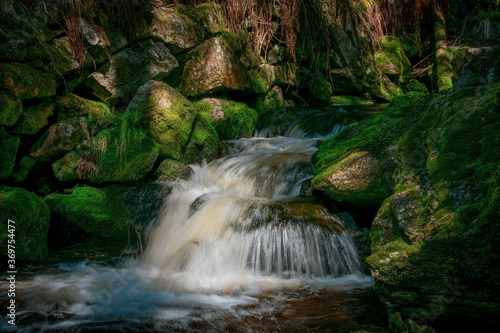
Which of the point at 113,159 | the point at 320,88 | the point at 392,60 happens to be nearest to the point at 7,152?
the point at 113,159

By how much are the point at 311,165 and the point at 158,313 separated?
131 inches

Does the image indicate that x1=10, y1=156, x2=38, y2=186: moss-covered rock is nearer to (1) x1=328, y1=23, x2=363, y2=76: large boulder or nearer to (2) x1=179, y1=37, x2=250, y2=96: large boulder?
(2) x1=179, y1=37, x2=250, y2=96: large boulder

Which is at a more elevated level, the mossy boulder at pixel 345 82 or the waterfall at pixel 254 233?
the mossy boulder at pixel 345 82

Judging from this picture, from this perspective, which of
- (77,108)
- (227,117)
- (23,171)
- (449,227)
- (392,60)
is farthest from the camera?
(392,60)

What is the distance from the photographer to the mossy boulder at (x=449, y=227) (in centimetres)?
174

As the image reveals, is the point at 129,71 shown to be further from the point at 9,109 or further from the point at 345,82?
the point at 345,82

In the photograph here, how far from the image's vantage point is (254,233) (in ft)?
12.2

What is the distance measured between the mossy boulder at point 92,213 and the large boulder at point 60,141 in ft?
2.13

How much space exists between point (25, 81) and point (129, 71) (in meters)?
2.37

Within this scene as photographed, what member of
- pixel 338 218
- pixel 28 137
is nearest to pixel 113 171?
pixel 28 137

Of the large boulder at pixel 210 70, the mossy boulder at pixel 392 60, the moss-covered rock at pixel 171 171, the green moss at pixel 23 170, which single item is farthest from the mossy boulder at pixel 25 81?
the mossy boulder at pixel 392 60

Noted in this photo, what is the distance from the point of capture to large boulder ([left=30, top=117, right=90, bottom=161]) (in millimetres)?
4719

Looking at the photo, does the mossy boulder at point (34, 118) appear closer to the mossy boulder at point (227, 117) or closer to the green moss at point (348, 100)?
the mossy boulder at point (227, 117)

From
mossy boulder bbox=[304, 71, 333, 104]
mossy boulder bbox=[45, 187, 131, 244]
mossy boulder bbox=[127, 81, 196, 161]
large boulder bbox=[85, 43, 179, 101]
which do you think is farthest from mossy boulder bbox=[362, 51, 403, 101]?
mossy boulder bbox=[45, 187, 131, 244]
